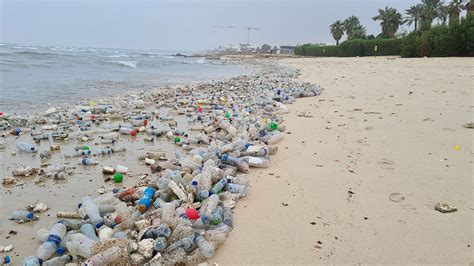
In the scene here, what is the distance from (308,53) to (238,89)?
Result: 5733 cm

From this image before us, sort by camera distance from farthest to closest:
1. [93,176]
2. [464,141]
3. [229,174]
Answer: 1. [464,141]
2. [93,176]
3. [229,174]

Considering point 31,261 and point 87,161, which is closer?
point 31,261

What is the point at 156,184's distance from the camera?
318 cm

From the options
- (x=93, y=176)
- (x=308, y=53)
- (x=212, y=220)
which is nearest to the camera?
(x=212, y=220)

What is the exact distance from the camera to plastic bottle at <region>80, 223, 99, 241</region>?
8.06 ft

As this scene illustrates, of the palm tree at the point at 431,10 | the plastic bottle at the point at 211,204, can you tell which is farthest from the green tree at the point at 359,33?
the plastic bottle at the point at 211,204

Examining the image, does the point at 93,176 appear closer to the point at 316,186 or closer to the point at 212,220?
the point at 212,220

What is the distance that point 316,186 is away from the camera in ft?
10.4

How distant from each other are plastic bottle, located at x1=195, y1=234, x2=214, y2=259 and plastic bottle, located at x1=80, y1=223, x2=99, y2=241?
779mm

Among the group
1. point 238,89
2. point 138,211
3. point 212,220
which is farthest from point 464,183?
point 238,89

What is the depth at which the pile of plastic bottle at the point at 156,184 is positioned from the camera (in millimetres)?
2213

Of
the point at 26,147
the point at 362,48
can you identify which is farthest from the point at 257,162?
the point at 362,48

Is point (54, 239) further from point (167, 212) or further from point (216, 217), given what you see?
point (216, 217)

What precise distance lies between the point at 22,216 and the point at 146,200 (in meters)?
1.06
